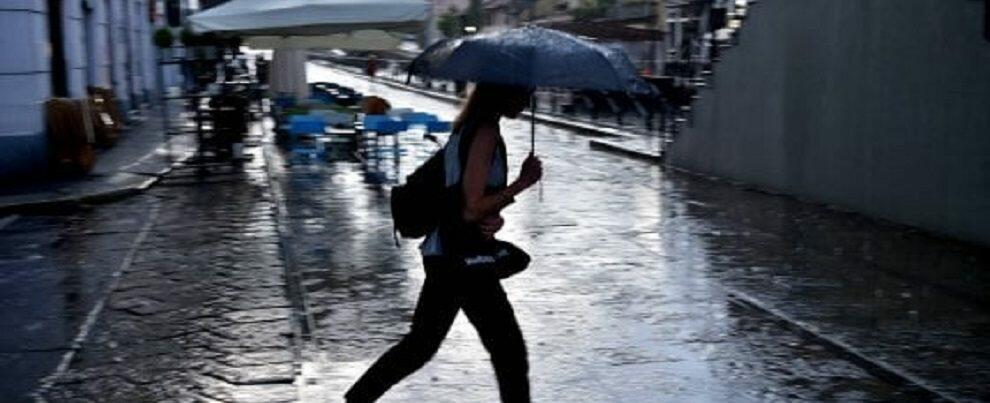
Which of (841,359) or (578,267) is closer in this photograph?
(841,359)

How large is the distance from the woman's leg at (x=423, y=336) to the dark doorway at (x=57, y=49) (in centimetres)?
1555

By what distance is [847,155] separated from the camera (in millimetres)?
12375

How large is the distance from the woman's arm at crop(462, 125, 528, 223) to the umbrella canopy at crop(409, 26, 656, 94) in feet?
0.87

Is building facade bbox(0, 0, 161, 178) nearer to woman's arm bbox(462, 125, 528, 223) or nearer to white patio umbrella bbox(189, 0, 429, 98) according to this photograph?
white patio umbrella bbox(189, 0, 429, 98)

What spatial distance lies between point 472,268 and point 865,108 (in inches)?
345

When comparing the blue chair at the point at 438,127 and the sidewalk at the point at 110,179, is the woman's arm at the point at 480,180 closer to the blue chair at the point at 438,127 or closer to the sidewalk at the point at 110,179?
the sidewalk at the point at 110,179

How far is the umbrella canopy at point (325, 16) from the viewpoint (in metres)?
14.5

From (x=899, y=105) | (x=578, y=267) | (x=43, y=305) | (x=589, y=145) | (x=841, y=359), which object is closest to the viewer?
(x=841, y=359)

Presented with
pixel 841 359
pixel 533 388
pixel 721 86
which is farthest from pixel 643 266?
pixel 721 86

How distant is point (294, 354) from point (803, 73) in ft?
29.1

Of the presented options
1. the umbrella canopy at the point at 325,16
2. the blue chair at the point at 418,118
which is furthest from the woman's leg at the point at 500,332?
the blue chair at the point at 418,118

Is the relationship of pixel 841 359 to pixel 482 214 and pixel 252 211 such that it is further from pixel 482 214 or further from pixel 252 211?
pixel 252 211

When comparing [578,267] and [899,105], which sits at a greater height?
[899,105]

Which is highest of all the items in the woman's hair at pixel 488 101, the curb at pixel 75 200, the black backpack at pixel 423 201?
the woman's hair at pixel 488 101
